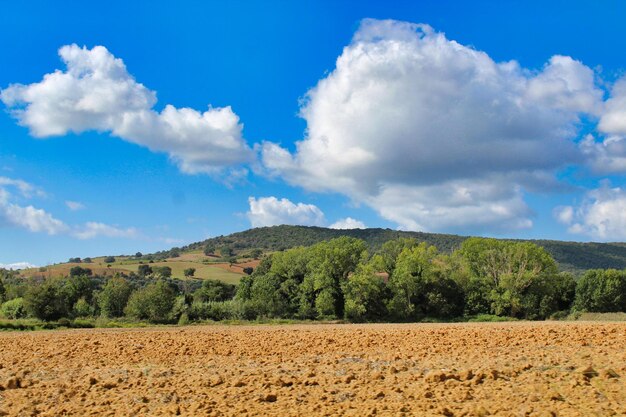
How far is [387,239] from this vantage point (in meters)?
157

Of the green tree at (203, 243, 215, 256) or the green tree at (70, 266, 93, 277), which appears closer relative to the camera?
the green tree at (70, 266, 93, 277)

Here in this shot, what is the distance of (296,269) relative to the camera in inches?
2689

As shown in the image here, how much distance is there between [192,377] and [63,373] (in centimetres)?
490

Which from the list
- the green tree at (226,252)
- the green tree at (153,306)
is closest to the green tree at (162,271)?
the green tree at (226,252)

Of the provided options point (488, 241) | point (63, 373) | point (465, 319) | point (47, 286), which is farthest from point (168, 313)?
point (488, 241)

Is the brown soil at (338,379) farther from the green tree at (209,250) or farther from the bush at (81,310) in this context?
the green tree at (209,250)

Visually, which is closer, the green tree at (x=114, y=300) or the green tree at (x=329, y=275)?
the green tree at (x=329, y=275)

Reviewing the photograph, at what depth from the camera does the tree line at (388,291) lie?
195 feet

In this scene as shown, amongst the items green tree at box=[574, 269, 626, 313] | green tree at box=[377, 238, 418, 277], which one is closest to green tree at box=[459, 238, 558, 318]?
green tree at box=[574, 269, 626, 313]

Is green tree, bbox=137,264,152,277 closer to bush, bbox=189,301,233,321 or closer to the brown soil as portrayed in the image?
bush, bbox=189,301,233,321

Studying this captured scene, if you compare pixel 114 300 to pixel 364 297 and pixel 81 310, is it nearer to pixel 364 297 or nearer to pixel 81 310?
pixel 81 310

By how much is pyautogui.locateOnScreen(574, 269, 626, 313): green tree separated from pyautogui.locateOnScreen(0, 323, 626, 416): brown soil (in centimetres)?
4472

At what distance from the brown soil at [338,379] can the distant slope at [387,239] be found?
387ft

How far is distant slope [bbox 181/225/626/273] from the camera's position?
135 meters
